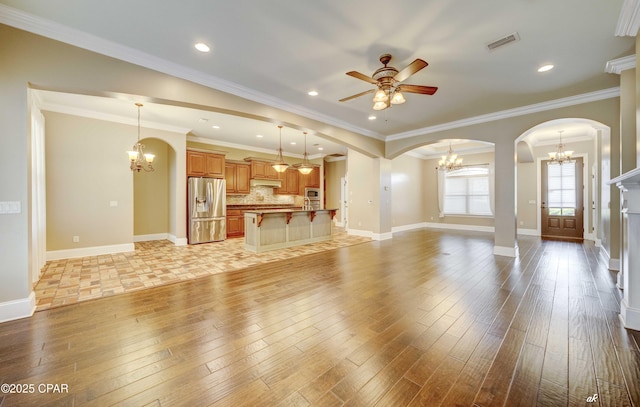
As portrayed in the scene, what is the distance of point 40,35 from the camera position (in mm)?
2549

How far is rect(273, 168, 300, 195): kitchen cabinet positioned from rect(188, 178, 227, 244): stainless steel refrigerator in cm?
278

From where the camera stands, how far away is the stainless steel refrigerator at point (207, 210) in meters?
6.59

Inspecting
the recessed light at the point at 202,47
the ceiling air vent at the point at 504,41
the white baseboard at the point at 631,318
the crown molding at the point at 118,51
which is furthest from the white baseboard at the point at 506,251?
the recessed light at the point at 202,47

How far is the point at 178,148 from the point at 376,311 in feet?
21.0

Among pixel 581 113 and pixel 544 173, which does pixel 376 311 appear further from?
pixel 544 173

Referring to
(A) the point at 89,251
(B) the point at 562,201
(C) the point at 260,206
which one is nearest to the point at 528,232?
(B) the point at 562,201

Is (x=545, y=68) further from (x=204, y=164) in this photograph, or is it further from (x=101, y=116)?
(x=101, y=116)

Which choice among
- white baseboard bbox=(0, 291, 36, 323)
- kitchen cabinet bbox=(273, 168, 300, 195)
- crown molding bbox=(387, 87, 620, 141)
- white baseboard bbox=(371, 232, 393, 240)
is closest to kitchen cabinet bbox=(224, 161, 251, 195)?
kitchen cabinet bbox=(273, 168, 300, 195)

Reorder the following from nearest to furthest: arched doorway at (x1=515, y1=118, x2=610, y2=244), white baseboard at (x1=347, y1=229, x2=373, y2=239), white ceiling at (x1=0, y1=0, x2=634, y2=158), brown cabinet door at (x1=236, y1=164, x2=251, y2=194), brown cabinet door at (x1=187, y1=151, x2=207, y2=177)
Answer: white ceiling at (x1=0, y1=0, x2=634, y2=158) < arched doorway at (x1=515, y1=118, x2=610, y2=244) < brown cabinet door at (x1=187, y1=151, x2=207, y2=177) < white baseboard at (x1=347, y1=229, x2=373, y2=239) < brown cabinet door at (x1=236, y1=164, x2=251, y2=194)

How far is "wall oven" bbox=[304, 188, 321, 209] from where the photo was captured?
10219 mm

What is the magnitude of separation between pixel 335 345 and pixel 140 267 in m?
4.12

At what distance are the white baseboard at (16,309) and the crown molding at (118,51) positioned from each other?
2.84 meters

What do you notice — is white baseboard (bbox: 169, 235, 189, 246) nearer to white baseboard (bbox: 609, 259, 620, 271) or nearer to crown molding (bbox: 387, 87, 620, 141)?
crown molding (bbox: 387, 87, 620, 141)

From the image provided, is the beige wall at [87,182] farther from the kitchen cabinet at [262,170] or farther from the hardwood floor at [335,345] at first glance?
the kitchen cabinet at [262,170]
